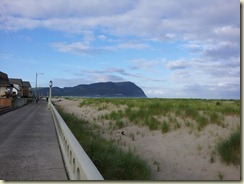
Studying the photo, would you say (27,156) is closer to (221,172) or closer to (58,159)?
(58,159)

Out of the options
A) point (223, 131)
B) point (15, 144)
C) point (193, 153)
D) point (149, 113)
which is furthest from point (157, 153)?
point (149, 113)

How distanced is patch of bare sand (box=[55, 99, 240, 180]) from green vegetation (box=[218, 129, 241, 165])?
211mm

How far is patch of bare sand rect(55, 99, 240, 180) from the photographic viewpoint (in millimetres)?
10336

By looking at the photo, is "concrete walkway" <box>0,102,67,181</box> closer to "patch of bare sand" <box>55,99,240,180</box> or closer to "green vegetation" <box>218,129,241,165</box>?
"patch of bare sand" <box>55,99,240,180</box>

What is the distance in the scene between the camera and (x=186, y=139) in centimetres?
1484

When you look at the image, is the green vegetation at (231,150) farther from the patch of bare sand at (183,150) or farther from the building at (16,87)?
the building at (16,87)

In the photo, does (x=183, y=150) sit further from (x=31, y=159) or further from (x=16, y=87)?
(x=16, y=87)

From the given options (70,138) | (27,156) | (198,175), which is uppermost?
(70,138)

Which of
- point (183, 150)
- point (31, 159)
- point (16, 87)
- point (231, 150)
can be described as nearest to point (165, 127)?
point (183, 150)

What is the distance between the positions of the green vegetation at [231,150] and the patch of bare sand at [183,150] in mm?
211

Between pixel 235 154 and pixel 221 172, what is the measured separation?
0.89 m

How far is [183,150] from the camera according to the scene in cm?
1344

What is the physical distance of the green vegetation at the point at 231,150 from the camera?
416 inches

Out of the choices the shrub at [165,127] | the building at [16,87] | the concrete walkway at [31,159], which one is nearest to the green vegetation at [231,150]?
the concrete walkway at [31,159]
